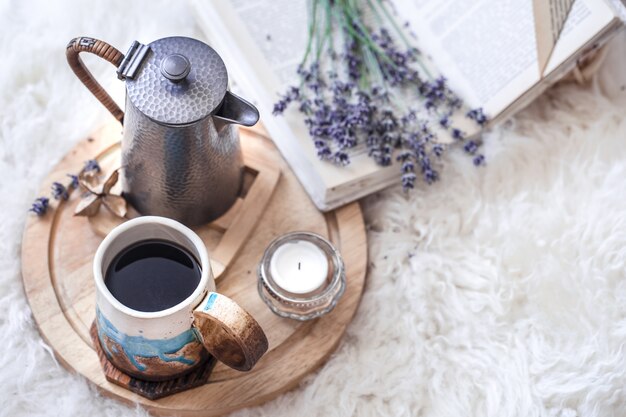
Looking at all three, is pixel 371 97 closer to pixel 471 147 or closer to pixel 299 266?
pixel 471 147

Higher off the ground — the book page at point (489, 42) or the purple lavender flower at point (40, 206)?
the purple lavender flower at point (40, 206)

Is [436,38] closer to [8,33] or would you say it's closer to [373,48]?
[373,48]

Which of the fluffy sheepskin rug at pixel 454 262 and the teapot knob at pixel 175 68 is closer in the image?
the teapot knob at pixel 175 68

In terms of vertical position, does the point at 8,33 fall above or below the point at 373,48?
above

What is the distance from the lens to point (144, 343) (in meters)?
0.62

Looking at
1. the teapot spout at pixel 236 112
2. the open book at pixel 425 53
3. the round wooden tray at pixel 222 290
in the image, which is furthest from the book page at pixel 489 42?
the teapot spout at pixel 236 112

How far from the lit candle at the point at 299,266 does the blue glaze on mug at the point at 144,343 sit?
0.13m

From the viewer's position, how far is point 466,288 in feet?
2.67

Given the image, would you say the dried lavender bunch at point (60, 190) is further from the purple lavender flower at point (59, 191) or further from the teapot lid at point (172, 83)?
the teapot lid at point (172, 83)

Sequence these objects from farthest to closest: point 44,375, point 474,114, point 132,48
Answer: point 474,114 < point 44,375 < point 132,48

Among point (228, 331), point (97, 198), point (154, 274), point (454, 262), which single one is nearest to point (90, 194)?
point (97, 198)

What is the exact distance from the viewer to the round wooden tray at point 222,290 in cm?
71

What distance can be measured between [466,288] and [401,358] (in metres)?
0.11

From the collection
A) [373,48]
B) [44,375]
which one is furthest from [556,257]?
[44,375]
